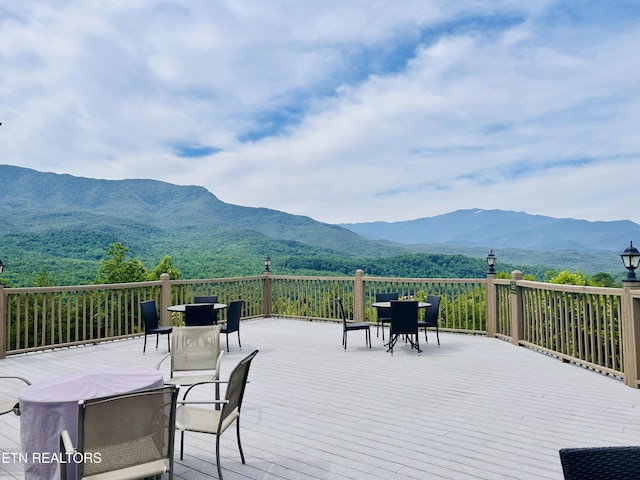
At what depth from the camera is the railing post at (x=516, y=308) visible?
715 cm

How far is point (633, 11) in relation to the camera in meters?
11.9

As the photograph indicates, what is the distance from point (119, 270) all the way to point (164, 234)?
1625 cm

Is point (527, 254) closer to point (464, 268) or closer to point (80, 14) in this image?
point (464, 268)

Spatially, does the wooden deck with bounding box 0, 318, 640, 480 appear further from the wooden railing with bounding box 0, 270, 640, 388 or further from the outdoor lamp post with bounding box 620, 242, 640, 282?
the outdoor lamp post with bounding box 620, 242, 640, 282

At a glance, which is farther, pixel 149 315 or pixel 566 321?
pixel 149 315

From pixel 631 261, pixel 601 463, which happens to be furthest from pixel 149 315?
pixel 601 463

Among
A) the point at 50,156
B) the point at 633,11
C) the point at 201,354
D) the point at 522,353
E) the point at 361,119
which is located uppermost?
the point at 50,156

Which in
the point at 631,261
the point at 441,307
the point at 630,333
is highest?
the point at 631,261

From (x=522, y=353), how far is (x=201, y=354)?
16.0 feet

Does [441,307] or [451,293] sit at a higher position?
[451,293]

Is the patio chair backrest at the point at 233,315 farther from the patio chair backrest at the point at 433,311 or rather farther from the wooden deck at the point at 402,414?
the patio chair backrest at the point at 433,311

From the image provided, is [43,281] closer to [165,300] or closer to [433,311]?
[165,300]

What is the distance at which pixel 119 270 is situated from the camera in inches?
1168

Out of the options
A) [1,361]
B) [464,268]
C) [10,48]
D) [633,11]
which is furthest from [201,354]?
[464,268]
